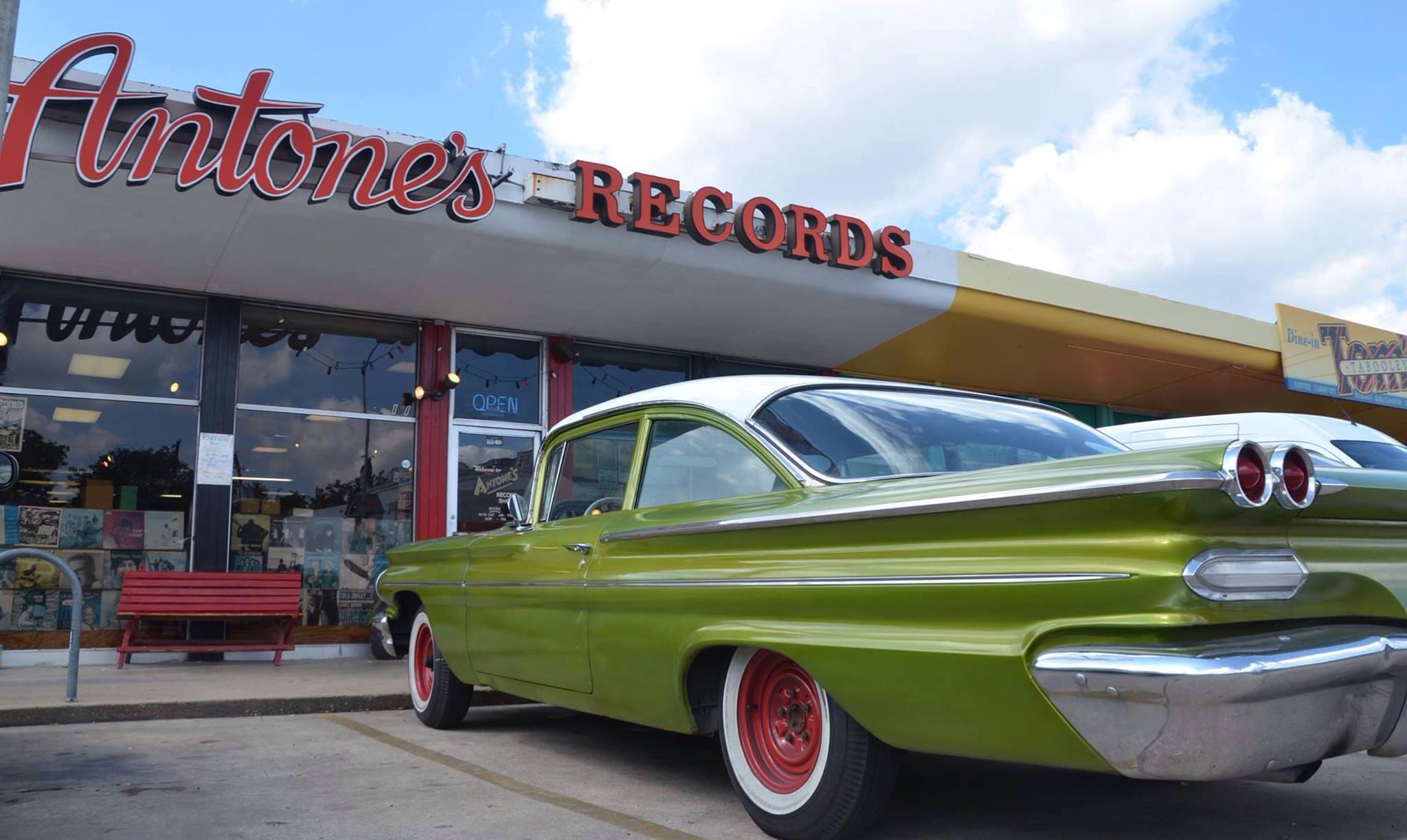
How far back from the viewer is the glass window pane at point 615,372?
12.5m

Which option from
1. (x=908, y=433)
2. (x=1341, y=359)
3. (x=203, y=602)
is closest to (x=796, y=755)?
(x=908, y=433)

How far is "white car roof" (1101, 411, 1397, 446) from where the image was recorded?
364 inches

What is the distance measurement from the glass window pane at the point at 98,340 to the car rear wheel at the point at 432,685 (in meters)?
5.29

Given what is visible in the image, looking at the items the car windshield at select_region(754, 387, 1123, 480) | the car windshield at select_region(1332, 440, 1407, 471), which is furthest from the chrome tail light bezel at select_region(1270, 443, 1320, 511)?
the car windshield at select_region(1332, 440, 1407, 471)

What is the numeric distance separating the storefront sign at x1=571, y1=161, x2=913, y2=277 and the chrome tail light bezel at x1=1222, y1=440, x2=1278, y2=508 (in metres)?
7.95

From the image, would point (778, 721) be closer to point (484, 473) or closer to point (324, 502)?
point (324, 502)

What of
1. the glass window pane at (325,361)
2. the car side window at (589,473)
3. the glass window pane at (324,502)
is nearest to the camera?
the car side window at (589,473)

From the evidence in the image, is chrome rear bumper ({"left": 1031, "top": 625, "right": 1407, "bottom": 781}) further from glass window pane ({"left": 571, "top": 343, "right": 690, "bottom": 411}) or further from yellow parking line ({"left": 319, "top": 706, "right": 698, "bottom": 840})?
glass window pane ({"left": 571, "top": 343, "right": 690, "bottom": 411})

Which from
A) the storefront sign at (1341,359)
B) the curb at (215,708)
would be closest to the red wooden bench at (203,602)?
the curb at (215,708)

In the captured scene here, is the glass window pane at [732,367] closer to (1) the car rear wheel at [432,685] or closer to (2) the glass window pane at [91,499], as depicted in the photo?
(2) the glass window pane at [91,499]

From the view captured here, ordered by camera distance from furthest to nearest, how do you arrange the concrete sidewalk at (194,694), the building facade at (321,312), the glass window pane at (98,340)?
the glass window pane at (98,340) → the building facade at (321,312) → the concrete sidewalk at (194,694)

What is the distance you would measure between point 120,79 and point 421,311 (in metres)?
3.82

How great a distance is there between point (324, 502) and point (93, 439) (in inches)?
84.9

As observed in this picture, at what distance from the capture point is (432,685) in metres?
6.17
